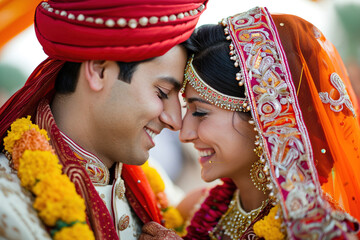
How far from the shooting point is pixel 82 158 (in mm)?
2201

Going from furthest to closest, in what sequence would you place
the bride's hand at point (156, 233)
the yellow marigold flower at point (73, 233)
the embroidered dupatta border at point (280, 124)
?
1. the bride's hand at point (156, 233)
2. the embroidered dupatta border at point (280, 124)
3. the yellow marigold flower at point (73, 233)

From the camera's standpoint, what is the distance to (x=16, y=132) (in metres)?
2.05

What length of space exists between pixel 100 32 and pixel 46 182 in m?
0.78

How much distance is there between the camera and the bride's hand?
7.13 feet

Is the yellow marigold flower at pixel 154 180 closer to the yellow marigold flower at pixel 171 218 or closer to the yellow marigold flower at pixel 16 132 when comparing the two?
the yellow marigold flower at pixel 171 218

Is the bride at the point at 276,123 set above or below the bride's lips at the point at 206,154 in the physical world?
above

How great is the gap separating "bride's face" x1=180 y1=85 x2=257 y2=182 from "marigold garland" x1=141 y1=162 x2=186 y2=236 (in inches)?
19.0

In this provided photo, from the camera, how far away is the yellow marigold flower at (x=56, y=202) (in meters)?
1.79

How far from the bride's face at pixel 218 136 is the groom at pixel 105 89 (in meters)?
0.13

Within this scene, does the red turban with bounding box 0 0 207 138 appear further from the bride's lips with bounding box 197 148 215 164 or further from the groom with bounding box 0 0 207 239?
the bride's lips with bounding box 197 148 215 164

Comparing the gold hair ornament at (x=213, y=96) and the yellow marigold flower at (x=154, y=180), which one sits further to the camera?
the yellow marigold flower at (x=154, y=180)

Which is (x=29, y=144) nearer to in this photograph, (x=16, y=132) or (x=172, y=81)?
(x=16, y=132)

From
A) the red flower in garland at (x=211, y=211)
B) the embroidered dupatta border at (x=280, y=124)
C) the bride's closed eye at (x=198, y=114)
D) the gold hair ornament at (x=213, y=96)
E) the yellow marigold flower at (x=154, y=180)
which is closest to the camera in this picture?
the embroidered dupatta border at (x=280, y=124)

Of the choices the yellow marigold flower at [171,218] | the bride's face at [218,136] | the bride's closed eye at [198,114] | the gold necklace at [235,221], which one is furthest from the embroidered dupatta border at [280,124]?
the yellow marigold flower at [171,218]
